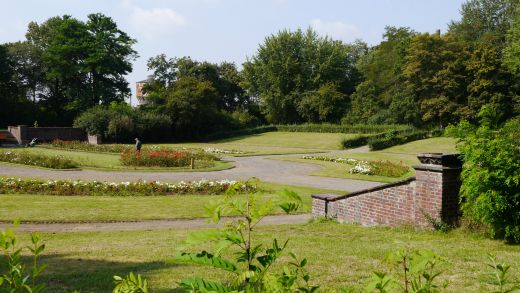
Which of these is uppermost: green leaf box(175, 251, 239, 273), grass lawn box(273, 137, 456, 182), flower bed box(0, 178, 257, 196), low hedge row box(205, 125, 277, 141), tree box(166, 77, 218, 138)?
tree box(166, 77, 218, 138)

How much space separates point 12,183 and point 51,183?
1.39 meters

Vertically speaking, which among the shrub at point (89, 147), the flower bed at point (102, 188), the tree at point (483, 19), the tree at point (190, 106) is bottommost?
the flower bed at point (102, 188)

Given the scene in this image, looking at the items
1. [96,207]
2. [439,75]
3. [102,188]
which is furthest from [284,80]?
[96,207]

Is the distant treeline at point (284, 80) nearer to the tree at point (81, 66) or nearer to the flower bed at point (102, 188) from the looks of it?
the tree at point (81, 66)

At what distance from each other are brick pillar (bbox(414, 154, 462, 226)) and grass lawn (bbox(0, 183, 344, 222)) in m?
4.33

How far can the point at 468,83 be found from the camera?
181 ft

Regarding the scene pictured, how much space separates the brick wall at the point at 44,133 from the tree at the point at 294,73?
31440 millimetres

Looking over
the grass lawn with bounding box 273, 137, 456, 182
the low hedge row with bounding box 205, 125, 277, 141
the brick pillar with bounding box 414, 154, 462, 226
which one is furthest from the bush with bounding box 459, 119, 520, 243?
the low hedge row with bounding box 205, 125, 277, 141

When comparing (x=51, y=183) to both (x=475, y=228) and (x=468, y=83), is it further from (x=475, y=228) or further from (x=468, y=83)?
(x=468, y=83)

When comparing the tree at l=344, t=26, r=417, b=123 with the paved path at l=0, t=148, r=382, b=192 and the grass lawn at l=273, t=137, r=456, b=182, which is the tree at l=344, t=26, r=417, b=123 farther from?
the paved path at l=0, t=148, r=382, b=192

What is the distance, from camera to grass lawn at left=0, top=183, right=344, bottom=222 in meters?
13.8

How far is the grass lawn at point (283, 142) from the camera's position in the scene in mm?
50312

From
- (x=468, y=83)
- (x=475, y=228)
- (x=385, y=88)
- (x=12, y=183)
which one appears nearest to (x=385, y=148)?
(x=468, y=83)

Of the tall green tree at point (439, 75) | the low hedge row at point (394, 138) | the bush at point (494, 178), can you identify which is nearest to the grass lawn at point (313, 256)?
the bush at point (494, 178)
